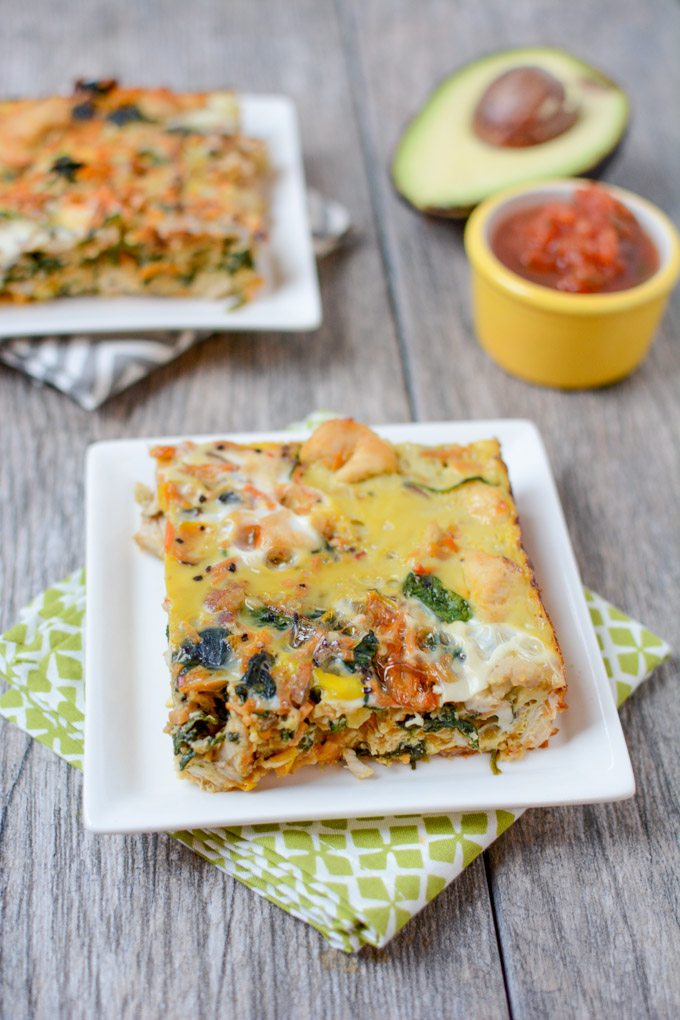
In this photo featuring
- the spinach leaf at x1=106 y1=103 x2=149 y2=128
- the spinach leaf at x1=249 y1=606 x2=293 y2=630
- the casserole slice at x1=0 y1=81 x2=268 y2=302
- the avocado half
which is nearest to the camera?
the spinach leaf at x1=249 y1=606 x2=293 y2=630

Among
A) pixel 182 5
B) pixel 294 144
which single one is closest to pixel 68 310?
pixel 294 144

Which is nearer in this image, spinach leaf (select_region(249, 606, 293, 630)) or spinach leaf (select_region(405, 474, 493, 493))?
spinach leaf (select_region(249, 606, 293, 630))

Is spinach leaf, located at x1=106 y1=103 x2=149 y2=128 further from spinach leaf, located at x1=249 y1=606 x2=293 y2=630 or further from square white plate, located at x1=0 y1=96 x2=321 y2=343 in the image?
spinach leaf, located at x1=249 y1=606 x2=293 y2=630

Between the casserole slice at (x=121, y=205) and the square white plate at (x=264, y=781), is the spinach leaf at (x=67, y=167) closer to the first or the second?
the casserole slice at (x=121, y=205)

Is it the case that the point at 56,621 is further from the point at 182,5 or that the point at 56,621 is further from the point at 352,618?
the point at 182,5

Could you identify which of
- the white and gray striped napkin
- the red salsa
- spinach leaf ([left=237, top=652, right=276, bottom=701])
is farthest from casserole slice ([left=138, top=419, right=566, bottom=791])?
the red salsa

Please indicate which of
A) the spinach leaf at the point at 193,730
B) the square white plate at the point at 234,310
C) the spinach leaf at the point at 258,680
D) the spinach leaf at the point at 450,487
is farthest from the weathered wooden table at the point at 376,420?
the spinach leaf at the point at 450,487
